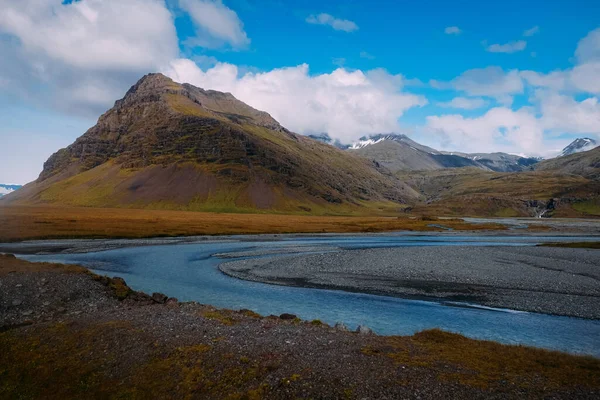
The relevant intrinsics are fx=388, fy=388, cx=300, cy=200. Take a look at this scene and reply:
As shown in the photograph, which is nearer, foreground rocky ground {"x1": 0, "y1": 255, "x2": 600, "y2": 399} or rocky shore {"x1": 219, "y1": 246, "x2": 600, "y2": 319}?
foreground rocky ground {"x1": 0, "y1": 255, "x2": 600, "y2": 399}

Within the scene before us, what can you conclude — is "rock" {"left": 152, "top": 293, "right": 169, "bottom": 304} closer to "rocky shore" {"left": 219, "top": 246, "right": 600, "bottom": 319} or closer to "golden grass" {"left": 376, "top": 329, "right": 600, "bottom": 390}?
"rocky shore" {"left": 219, "top": 246, "right": 600, "bottom": 319}

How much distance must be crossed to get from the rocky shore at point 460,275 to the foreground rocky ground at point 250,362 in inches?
749

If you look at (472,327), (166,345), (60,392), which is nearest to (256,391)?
(166,345)

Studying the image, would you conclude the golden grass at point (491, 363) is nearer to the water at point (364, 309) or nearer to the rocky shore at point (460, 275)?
the water at point (364, 309)

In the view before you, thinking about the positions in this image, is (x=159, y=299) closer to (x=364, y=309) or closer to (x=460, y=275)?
(x=364, y=309)

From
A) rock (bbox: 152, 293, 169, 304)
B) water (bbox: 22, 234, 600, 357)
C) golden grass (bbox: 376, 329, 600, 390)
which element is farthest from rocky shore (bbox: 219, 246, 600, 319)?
rock (bbox: 152, 293, 169, 304)

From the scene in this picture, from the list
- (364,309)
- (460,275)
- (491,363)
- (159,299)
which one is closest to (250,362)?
(491,363)

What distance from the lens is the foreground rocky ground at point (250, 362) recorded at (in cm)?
1634

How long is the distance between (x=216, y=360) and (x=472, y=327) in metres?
20.6

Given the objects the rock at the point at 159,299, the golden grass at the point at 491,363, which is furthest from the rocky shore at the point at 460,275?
the rock at the point at 159,299

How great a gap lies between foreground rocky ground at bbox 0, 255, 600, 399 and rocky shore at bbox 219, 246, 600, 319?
19029 millimetres

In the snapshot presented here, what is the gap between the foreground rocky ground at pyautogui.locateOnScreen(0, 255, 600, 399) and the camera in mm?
16344

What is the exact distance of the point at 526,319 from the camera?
3212cm

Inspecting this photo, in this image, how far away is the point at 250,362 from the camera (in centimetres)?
1883
